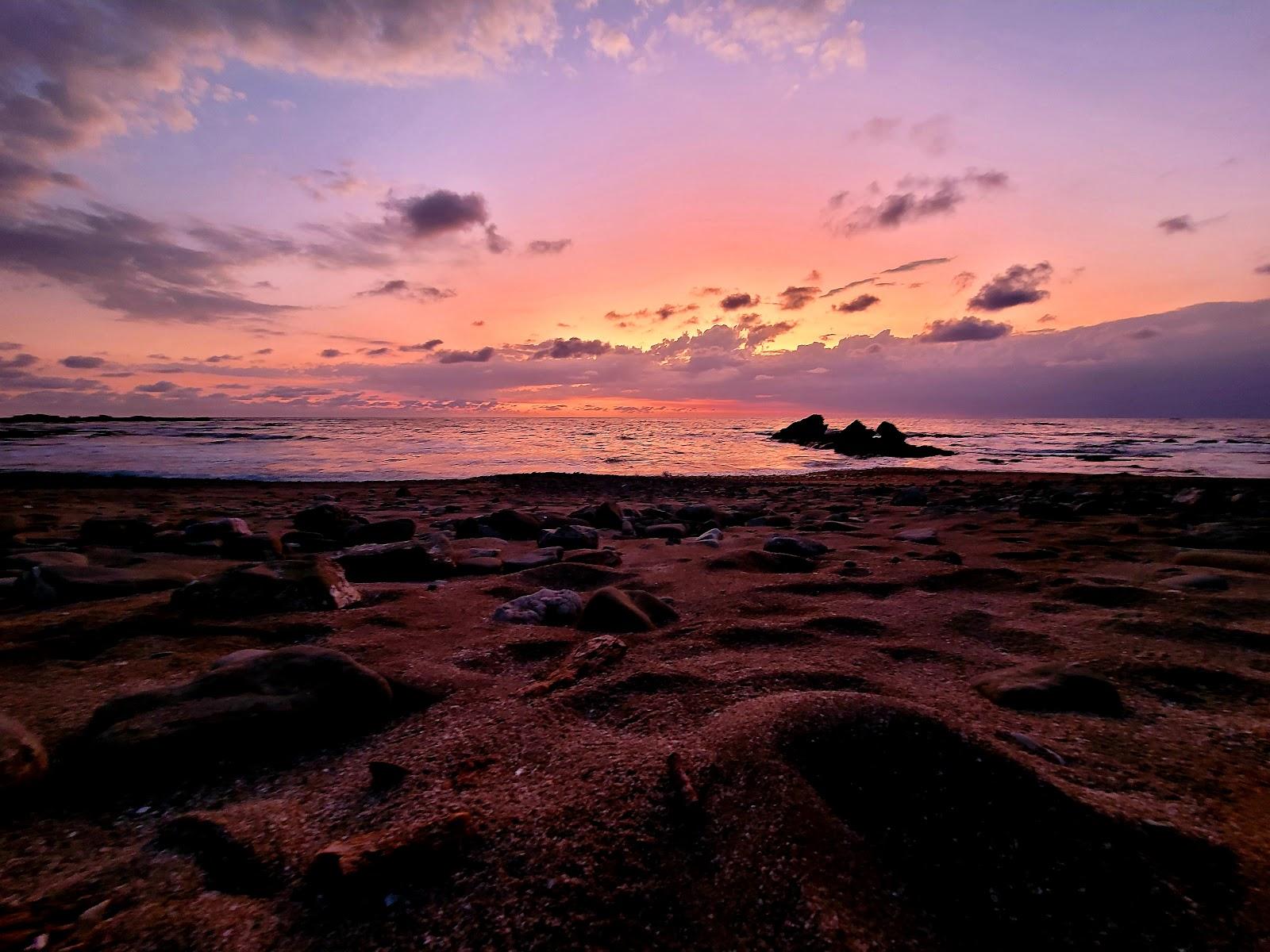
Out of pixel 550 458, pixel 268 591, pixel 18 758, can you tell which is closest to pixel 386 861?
pixel 18 758

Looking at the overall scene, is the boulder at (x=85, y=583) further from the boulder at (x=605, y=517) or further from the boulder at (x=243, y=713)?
the boulder at (x=605, y=517)

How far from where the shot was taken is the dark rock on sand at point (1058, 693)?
209 centimetres

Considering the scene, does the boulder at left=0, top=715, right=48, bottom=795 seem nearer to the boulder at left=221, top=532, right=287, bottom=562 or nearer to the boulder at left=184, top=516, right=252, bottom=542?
the boulder at left=221, top=532, right=287, bottom=562

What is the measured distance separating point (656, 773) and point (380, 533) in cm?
551

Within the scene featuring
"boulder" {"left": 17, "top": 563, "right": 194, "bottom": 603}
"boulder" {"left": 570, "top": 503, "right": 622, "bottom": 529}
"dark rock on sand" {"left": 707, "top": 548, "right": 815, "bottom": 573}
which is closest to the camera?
"boulder" {"left": 17, "top": 563, "right": 194, "bottom": 603}

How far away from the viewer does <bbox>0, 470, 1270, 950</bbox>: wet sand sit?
1.20 m

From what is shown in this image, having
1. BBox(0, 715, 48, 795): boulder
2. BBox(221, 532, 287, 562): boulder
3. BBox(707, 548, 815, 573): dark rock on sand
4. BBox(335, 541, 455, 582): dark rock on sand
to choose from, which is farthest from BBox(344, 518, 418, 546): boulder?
BBox(0, 715, 48, 795): boulder

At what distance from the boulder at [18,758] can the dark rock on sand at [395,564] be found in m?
2.62

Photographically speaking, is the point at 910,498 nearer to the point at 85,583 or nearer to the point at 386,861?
the point at 386,861

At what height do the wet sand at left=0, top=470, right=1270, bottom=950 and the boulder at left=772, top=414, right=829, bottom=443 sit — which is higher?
the boulder at left=772, top=414, right=829, bottom=443

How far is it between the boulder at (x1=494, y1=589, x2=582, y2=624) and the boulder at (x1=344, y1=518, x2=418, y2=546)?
3290 mm

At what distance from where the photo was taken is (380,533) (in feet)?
20.7

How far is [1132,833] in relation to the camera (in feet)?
4.40

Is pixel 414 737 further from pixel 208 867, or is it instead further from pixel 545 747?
pixel 208 867
